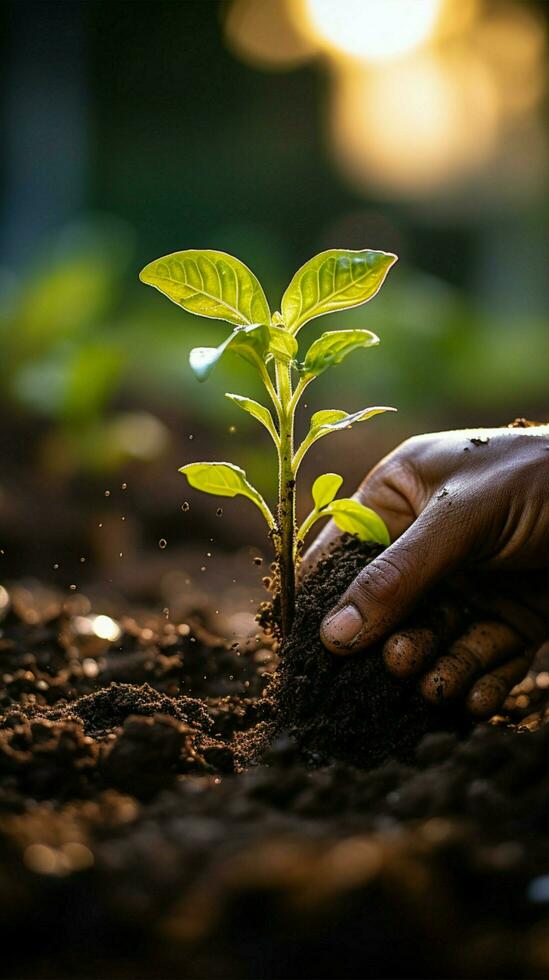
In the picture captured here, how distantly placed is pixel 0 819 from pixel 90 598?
2.12m

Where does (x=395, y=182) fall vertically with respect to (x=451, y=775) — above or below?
above

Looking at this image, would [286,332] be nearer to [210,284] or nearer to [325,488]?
[210,284]

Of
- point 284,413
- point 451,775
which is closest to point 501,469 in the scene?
point 284,413

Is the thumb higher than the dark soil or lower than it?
higher

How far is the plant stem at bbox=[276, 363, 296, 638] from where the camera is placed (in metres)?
1.61

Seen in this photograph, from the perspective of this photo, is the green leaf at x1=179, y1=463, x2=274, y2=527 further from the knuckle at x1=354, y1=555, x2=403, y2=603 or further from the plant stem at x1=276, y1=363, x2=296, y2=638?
the knuckle at x1=354, y1=555, x2=403, y2=603

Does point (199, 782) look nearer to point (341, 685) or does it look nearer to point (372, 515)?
point (341, 685)

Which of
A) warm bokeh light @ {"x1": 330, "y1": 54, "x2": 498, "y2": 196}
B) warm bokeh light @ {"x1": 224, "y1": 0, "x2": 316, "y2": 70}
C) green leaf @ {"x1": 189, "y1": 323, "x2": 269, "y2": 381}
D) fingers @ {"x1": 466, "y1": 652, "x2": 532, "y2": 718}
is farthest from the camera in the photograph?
warm bokeh light @ {"x1": 330, "y1": 54, "x2": 498, "y2": 196}

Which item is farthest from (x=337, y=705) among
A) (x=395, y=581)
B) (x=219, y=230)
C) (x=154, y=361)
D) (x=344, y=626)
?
(x=219, y=230)

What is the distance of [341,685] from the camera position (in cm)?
162

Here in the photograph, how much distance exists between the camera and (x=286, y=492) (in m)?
1.63

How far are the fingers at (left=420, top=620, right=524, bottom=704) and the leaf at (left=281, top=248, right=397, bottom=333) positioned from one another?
0.73 m

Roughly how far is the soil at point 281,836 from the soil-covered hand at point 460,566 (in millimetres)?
82

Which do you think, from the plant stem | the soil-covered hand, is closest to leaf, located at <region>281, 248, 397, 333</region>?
the plant stem
